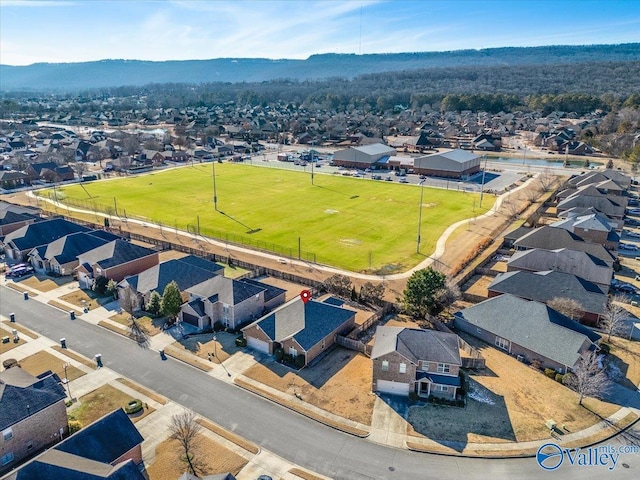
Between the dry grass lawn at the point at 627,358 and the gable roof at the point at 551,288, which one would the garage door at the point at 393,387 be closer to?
the dry grass lawn at the point at 627,358

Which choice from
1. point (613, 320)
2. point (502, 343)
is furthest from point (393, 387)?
point (613, 320)

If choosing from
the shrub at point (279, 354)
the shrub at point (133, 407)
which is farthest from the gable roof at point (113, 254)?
the shrub at point (279, 354)

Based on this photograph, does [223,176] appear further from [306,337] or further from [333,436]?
[333,436]

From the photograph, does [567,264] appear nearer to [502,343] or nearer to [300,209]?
[502,343]

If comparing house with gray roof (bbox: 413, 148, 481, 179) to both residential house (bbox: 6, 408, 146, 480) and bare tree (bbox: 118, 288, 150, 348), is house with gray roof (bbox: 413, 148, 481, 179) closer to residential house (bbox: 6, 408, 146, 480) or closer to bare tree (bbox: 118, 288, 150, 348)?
bare tree (bbox: 118, 288, 150, 348)

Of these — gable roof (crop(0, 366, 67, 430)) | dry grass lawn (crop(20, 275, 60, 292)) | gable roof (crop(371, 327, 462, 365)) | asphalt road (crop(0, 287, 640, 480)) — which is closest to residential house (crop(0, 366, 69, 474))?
gable roof (crop(0, 366, 67, 430))

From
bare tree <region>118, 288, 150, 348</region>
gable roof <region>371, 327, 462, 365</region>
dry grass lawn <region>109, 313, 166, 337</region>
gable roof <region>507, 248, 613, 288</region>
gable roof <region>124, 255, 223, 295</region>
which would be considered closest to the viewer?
gable roof <region>371, 327, 462, 365</region>


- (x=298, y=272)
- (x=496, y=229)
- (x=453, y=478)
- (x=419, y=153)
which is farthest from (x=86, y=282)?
(x=419, y=153)
